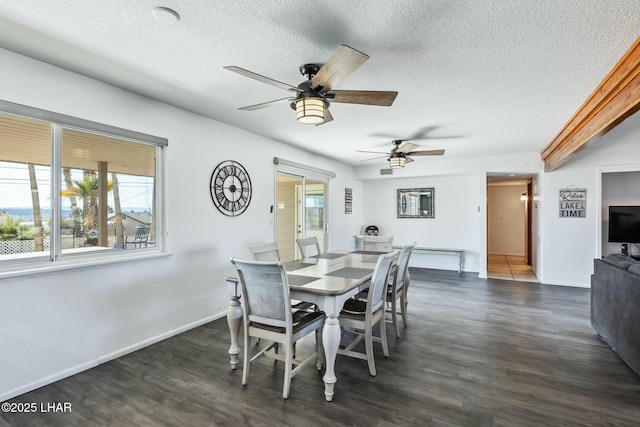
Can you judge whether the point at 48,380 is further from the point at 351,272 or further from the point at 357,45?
the point at 357,45

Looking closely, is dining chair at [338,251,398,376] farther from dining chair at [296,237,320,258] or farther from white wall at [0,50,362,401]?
white wall at [0,50,362,401]

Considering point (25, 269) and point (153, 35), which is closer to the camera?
point (153, 35)

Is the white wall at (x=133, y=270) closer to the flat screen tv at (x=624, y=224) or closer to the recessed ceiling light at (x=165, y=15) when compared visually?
the recessed ceiling light at (x=165, y=15)

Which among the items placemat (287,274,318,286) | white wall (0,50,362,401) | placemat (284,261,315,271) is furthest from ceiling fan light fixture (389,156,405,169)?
placemat (287,274,318,286)

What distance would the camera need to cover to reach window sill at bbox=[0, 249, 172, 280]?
7.47 ft

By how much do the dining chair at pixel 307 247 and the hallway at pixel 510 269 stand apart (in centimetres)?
401

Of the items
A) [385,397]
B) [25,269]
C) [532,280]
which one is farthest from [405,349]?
[532,280]

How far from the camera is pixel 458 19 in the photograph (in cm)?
186

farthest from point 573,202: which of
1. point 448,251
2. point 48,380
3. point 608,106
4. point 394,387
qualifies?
point 48,380

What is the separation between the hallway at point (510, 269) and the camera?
622 cm

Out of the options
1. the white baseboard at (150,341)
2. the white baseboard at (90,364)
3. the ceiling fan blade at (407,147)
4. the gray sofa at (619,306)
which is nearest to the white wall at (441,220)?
the ceiling fan blade at (407,147)

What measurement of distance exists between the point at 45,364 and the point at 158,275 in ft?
3.48

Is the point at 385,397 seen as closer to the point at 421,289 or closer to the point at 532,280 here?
the point at 421,289

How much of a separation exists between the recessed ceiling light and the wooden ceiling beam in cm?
284
